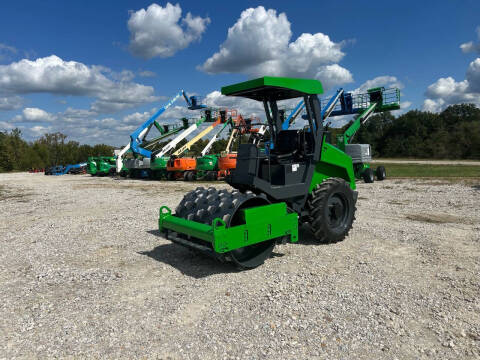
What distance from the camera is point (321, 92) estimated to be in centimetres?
642

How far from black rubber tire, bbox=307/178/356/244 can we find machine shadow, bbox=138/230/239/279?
1.79 metres

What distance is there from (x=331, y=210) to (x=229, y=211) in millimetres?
2457

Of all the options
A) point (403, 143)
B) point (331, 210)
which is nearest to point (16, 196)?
point (331, 210)

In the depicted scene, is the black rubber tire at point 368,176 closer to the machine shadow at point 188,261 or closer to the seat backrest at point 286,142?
the seat backrest at point 286,142

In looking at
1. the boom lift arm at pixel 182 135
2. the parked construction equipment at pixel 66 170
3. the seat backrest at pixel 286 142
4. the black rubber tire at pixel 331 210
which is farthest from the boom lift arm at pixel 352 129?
the parked construction equipment at pixel 66 170

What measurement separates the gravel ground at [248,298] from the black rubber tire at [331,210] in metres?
0.22

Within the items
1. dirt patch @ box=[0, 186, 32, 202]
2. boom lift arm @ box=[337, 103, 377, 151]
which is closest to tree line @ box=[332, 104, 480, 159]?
boom lift arm @ box=[337, 103, 377, 151]

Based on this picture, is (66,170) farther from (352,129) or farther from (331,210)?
(331,210)

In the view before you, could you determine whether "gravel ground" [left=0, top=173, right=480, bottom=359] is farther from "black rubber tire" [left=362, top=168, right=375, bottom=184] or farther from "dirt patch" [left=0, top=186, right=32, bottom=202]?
"black rubber tire" [left=362, top=168, right=375, bottom=184]

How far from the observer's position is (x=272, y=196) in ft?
19.4

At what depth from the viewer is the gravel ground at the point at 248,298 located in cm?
346

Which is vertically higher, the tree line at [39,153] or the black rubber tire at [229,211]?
the tree line at [39,153]

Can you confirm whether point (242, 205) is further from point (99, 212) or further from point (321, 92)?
point (99, 212)

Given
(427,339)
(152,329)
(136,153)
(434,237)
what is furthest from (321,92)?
(136,153)
